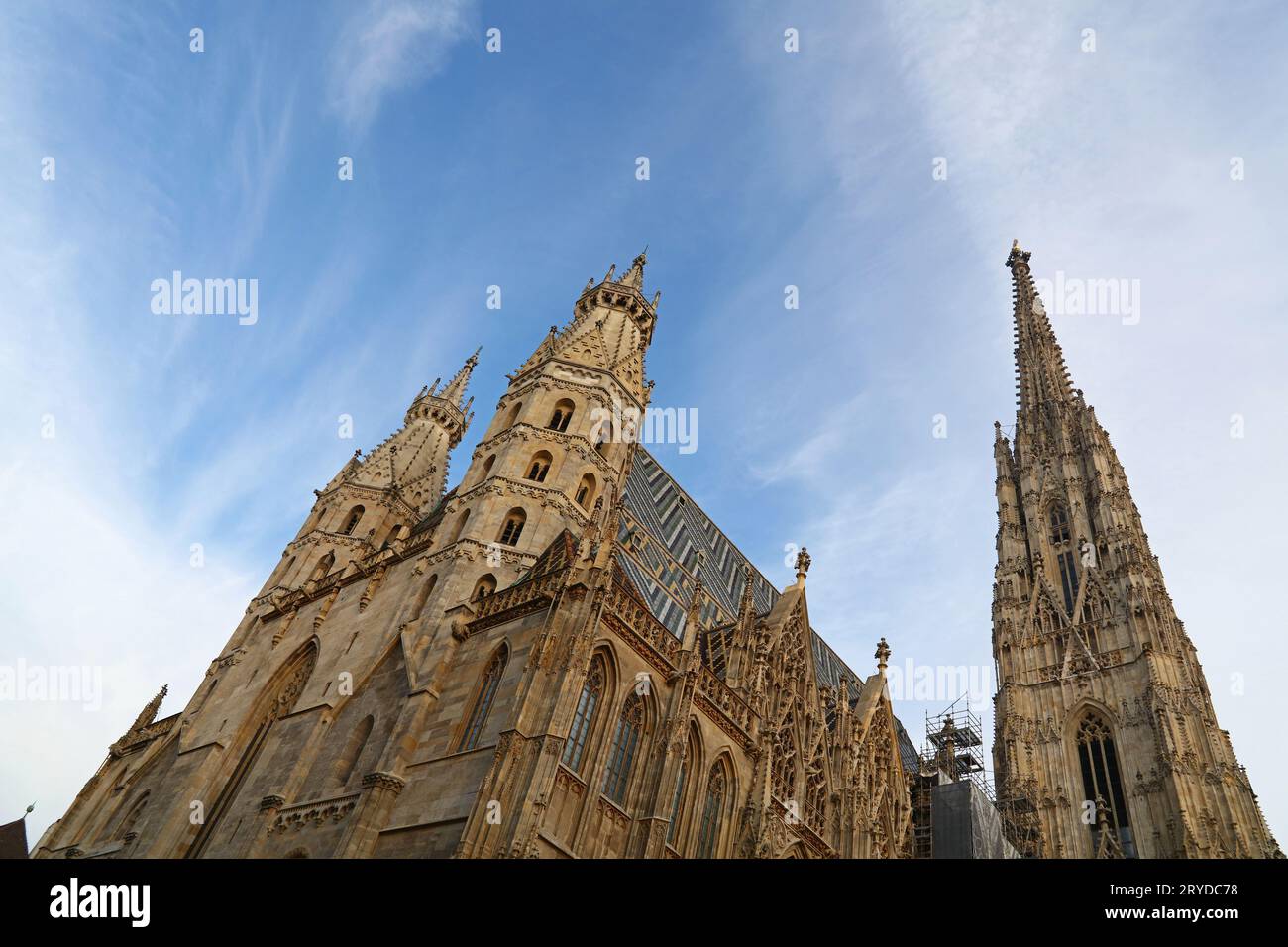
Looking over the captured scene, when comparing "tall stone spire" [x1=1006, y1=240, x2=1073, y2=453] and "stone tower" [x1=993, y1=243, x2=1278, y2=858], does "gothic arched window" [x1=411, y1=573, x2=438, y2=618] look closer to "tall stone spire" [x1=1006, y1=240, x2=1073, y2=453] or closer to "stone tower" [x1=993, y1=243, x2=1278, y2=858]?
"stone tower" [x1=993, y1=243, x2=1278, y2=858]

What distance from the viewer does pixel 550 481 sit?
2639 cm

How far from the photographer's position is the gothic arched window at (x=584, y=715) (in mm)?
18422

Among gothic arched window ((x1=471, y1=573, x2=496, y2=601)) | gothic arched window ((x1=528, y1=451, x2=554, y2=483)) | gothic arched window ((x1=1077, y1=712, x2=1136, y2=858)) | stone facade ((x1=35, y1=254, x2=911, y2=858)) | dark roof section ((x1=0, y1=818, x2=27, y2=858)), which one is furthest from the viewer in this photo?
gothic arched window ((x1=1077, y1=712, x2=1136, y2=858))

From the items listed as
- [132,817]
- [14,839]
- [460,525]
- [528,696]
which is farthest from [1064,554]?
[14,839]

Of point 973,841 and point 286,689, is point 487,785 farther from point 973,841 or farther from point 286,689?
point 973,841

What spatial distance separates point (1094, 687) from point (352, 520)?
36697 mm

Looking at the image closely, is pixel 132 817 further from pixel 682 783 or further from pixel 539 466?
pixel 682 783

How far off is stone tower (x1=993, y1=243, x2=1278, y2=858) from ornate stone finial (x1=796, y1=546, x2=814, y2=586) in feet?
63.0

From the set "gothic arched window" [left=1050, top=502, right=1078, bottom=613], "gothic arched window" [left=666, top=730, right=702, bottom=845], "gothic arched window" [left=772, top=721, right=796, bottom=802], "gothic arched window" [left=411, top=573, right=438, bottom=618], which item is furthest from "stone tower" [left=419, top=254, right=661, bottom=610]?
"gothic arched window" [left=1050, top=502, right=1078, bottom=613]

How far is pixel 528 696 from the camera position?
17641 mm

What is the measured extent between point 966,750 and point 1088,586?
11.7 meters

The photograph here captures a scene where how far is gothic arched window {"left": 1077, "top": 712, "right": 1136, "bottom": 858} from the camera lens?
39219mm

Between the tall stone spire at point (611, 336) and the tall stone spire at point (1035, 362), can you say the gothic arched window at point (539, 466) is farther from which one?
the tall stone spire at point (1035, 362)
